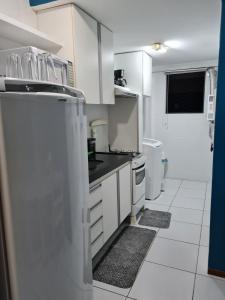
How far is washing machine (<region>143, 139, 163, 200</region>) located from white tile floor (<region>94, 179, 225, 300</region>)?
1.66 ft

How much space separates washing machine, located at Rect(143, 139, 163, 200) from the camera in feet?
11.5

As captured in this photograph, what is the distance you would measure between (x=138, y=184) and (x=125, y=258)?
0.99 meters

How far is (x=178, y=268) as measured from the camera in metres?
2.03

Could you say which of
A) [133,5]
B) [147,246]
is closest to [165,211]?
[147,246]

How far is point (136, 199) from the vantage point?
286 centimetres

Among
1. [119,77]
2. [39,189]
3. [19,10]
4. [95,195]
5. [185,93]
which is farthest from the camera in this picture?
[185,93]

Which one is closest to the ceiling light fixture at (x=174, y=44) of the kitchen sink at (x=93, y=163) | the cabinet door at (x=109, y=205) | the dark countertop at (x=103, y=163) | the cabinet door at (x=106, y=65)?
the cabinet door at (x=106, y=65)

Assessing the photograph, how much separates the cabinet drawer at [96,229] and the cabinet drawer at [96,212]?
0.04 meters

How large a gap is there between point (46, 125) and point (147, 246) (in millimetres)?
1969

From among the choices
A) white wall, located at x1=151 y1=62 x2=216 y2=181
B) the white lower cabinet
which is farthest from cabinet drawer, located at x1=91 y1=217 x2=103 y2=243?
white wall, located at x1=151 y1=62 x2=216 y2=181

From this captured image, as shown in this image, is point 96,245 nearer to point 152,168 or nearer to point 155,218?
point 155,218

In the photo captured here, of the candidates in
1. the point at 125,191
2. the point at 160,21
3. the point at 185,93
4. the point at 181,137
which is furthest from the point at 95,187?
the point at 185,93

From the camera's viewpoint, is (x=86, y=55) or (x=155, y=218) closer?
(x=86, y=55)

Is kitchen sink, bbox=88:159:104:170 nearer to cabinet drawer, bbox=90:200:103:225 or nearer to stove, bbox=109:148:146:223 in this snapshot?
cabinet drawer, bbox=90:200:103:225
